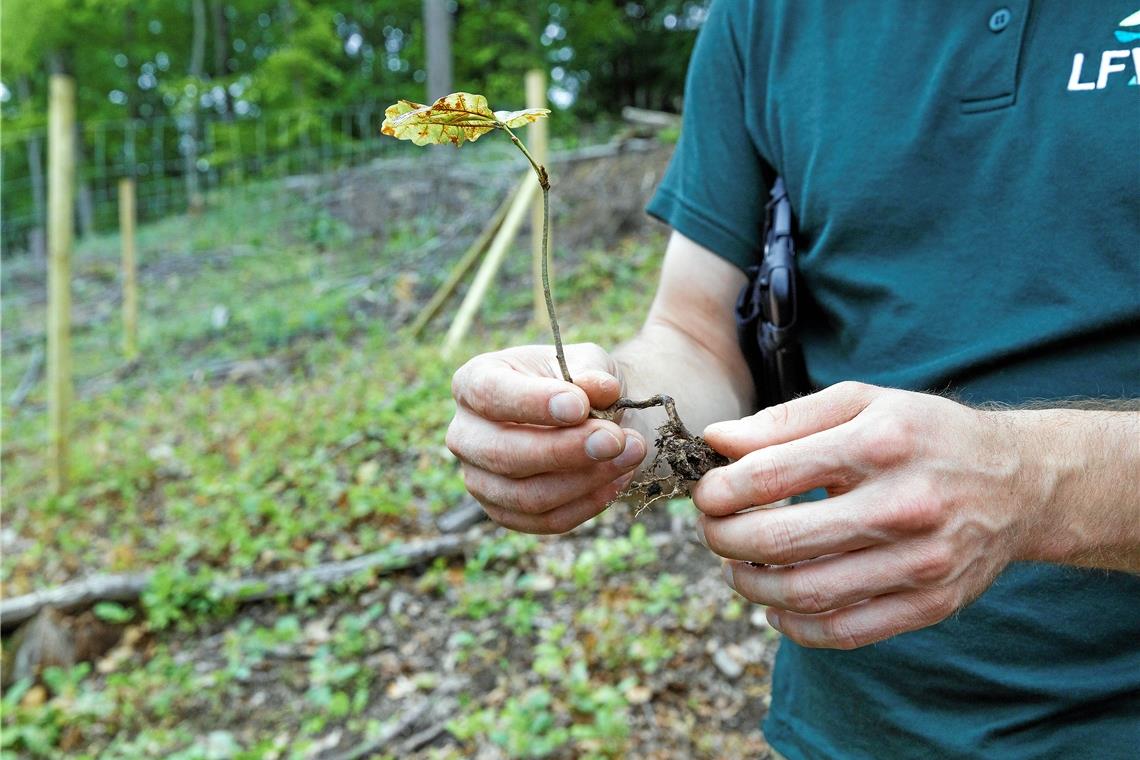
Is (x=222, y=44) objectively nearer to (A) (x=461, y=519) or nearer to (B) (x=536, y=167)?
(A) (x=461, y=519)

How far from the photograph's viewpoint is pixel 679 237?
158 centimetres

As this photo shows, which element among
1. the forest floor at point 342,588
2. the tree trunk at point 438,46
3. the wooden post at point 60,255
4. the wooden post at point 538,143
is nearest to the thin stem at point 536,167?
the forest floor at point 342,588

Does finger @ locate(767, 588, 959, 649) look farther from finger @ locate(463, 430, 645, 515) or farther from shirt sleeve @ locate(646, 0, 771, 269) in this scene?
shirt sleeve @ locate(646, 0, 771, 269)

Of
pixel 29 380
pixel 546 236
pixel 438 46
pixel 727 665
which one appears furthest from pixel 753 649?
pixel 438 46

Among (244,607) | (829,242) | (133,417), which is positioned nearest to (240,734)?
(244,607)

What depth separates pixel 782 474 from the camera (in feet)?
2.85

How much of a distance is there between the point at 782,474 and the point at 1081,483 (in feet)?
1.16

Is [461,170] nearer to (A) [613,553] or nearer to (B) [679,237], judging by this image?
(A) [613,553]

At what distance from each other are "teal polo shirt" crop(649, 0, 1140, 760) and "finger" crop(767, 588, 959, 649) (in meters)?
0.36

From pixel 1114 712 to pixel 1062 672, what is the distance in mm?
76

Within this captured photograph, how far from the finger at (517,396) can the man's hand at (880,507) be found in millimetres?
200

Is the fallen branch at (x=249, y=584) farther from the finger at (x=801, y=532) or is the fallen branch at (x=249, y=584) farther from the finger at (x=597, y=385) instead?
the finger at (x=801, y=532)

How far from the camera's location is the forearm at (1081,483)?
0.89 meters

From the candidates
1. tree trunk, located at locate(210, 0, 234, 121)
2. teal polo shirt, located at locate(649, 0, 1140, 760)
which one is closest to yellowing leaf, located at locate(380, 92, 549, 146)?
teal polo shirt, located at locate(649, 0, 1140, 760)
